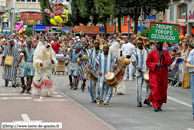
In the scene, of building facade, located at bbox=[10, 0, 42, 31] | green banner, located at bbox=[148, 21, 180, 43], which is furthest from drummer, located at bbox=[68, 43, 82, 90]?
building facade, located at bbox=[10, 0, 42, 31]

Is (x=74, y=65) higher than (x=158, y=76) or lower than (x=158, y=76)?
higher

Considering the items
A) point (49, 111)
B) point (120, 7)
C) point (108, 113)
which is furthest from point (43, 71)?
point (120, 7)

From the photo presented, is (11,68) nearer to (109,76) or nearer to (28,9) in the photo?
(109,76)

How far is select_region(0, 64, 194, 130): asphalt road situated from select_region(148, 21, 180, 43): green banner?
1.87 m

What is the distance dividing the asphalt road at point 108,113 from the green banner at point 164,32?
1.87m

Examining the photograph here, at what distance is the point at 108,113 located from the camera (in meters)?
10.4

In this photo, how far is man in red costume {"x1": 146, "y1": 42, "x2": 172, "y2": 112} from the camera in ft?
35.6

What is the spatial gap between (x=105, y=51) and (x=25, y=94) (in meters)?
3.85

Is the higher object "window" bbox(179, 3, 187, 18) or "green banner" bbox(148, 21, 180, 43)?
"window" bbox(179, 3, 187, 18)

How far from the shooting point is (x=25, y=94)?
553 inches

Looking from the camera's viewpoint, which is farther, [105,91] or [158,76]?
[105,91]

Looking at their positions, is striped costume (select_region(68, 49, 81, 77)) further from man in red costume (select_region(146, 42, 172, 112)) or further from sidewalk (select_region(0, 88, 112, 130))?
man in red costume (select_region(146, 42, 172, 112))

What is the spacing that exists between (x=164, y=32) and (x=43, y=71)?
12.8 feet

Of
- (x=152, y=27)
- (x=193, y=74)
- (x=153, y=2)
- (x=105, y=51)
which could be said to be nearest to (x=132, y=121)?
(x=193, y=74)
